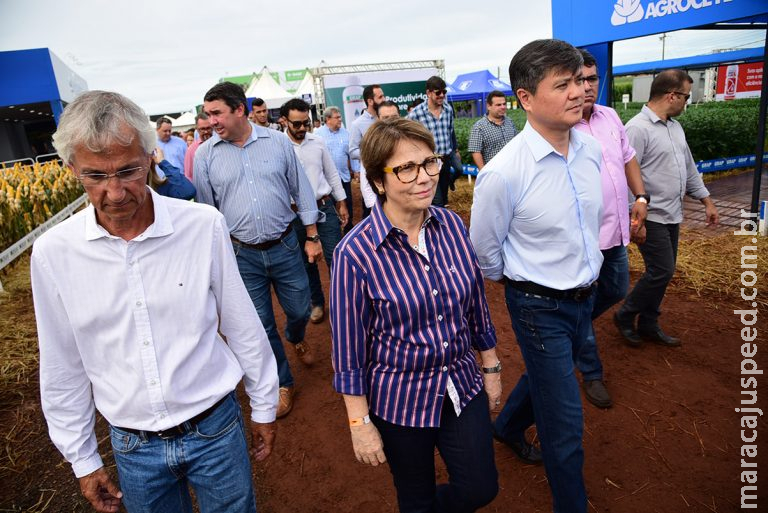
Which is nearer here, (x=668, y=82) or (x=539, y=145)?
(x=539, y=145)

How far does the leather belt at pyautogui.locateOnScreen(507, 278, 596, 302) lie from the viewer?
232 cm

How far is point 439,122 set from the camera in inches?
274

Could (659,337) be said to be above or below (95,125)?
below

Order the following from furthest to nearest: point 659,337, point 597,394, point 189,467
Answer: point 659,337 → point 597,394 → point 189,467

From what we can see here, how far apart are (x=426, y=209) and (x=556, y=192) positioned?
0.67 m

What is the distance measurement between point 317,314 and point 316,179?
59.3 inches

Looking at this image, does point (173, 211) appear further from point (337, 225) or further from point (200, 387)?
point (337, 225)

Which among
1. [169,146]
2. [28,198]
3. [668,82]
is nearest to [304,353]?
[668,82]

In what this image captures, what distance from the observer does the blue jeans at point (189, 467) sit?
5.59 ft

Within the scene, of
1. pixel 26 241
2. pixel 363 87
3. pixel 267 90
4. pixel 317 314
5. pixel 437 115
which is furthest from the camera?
pixel 267 90

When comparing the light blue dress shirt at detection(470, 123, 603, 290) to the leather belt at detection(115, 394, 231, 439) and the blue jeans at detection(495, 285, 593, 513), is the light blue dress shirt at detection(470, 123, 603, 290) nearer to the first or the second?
the blue jeans at detection(495, 285, 593, 513)

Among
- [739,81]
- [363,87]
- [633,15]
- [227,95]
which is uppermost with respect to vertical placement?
[363,87]

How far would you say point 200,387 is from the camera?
1.74 m

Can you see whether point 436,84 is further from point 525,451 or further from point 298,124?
point 525,451
